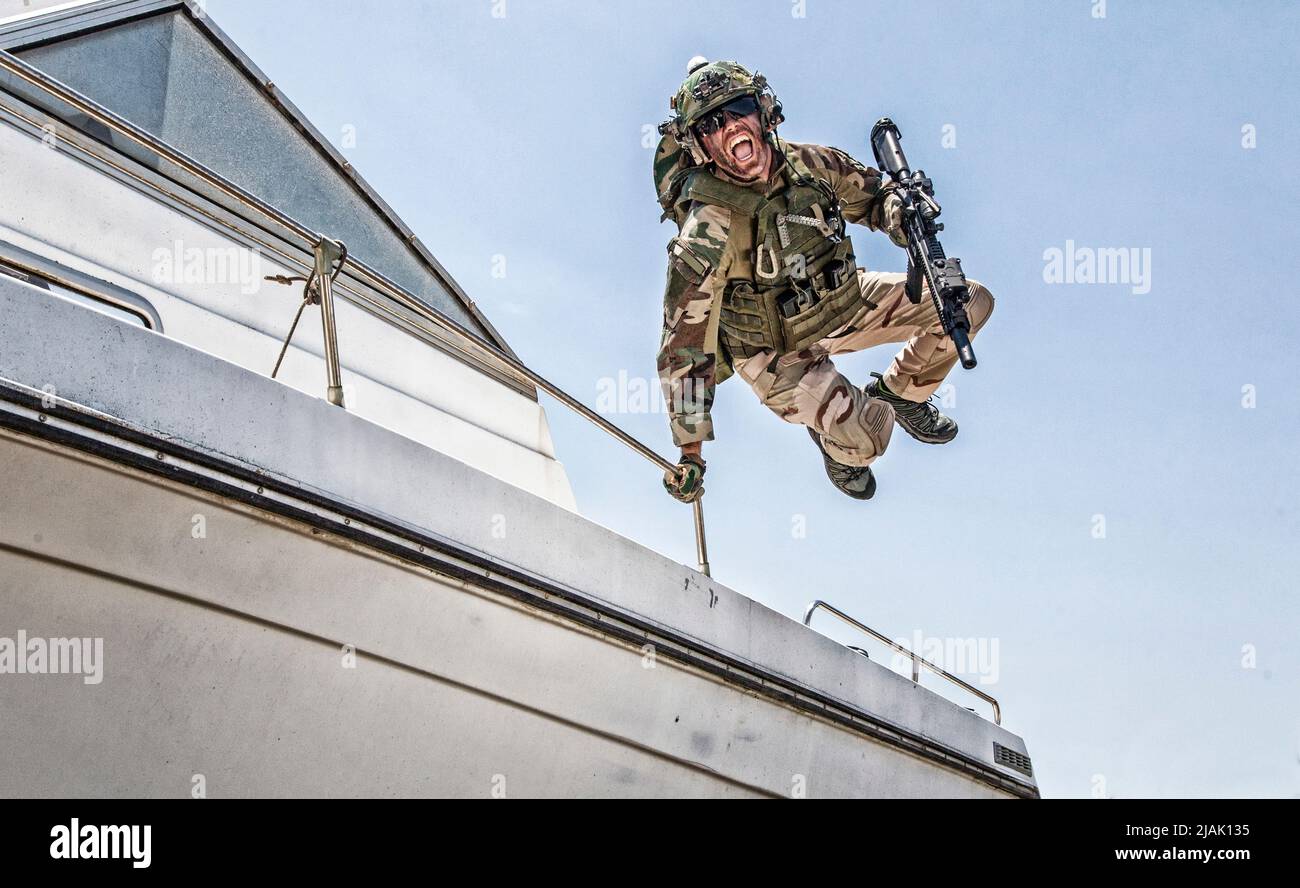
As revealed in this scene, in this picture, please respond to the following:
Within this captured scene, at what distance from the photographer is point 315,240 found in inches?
133

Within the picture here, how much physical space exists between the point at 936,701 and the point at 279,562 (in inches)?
121

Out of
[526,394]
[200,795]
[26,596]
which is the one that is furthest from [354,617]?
[526,394]

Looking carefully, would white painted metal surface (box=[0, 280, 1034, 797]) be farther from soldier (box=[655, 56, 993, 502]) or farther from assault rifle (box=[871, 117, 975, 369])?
assault rifle (box=[871, 117, 975, 369])

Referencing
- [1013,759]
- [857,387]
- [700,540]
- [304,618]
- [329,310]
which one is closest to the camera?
[304,618]

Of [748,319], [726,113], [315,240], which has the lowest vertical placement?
[315,240]

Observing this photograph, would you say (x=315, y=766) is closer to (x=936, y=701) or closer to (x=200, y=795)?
(x=200, y=795)

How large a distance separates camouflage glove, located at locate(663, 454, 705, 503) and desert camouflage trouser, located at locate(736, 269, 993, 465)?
64 cm

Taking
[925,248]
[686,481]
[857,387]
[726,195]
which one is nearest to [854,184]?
[925,248]

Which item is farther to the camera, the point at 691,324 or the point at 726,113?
the point at 691,324

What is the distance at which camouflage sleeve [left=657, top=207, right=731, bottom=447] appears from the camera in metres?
4.71

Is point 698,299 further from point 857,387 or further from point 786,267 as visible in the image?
point 857,387

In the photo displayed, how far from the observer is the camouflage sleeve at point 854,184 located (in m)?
5.01

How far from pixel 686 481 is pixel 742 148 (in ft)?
4.19
